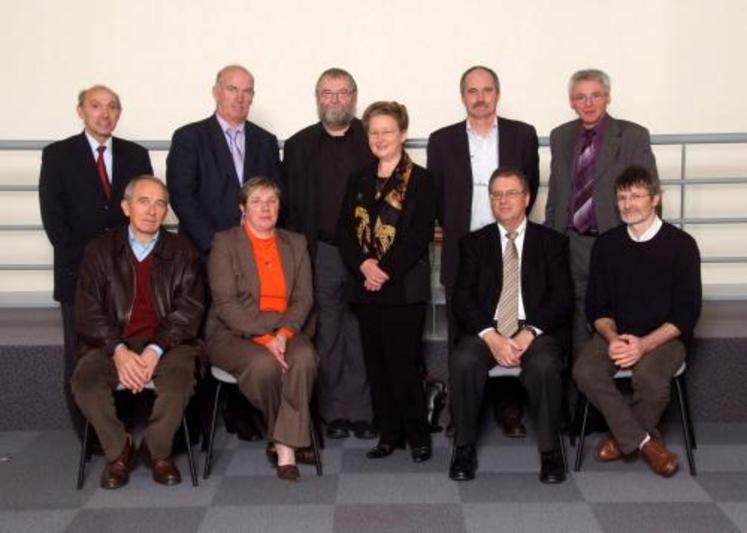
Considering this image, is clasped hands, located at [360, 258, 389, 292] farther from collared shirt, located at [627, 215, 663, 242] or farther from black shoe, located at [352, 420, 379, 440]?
collared shirt, located at [627, 215, 663, 242]

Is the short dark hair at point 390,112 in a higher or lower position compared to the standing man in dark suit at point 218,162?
higher

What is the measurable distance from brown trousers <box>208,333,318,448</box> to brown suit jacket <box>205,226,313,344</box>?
11 centimetres

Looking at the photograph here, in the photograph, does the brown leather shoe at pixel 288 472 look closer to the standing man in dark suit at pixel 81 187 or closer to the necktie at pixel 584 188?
the standing man in dark suit at pixel 81 187

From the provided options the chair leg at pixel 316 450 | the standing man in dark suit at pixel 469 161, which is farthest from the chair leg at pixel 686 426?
the chair leg at pixel 316 450

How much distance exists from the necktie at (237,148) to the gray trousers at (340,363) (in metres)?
0.58

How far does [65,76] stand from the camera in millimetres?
5691

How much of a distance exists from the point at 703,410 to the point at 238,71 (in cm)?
245

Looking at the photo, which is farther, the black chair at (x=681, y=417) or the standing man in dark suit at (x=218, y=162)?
the standing man in dark suit at (x=218, y=162)

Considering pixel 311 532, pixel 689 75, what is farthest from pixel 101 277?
pixel 689 75

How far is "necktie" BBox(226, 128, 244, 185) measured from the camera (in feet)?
13.1

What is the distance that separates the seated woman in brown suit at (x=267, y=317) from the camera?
3592mm

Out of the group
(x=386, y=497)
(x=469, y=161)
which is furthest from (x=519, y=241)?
(x=386, y=497)

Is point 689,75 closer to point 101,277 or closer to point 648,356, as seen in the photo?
point 648,356

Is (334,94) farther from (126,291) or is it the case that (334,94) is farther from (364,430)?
(364,430)
